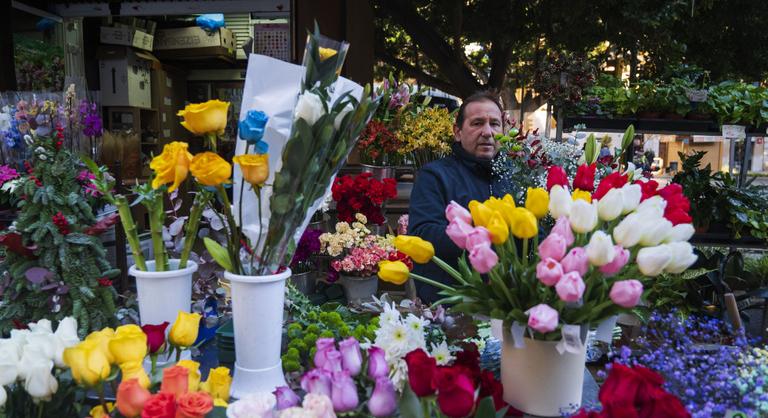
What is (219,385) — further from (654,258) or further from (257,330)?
(654,258)

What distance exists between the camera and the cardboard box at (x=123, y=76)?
542 centimetres

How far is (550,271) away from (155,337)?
0.63m

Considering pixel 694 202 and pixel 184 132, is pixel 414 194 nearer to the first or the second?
pixel 694 202

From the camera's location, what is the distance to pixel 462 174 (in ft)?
7.70

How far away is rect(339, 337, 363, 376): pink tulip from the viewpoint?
2.79ft

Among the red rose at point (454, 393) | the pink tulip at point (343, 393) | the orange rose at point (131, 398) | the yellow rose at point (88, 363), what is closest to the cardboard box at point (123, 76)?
the yellow rose at point (88, 363)

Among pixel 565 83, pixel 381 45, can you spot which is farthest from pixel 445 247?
pixel 381 45

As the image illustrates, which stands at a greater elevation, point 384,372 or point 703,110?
point 703,110

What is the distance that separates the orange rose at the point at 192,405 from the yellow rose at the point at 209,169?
1.14 ft

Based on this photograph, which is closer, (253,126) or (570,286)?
(570,286)

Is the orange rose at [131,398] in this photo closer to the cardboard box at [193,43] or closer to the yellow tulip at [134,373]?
the yellow tulip at [134,373]

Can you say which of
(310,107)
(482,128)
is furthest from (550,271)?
(482,128)

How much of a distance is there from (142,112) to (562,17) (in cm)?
466

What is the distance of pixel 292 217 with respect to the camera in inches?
42.3
